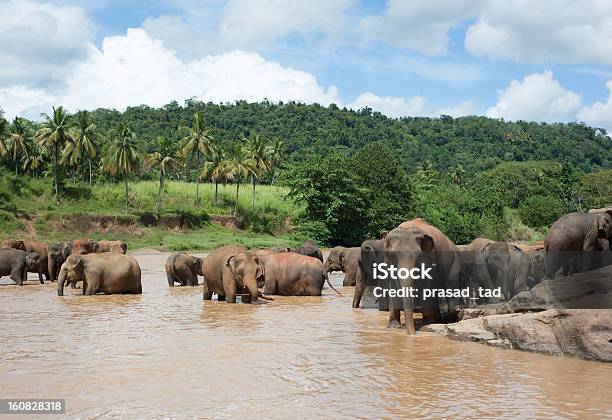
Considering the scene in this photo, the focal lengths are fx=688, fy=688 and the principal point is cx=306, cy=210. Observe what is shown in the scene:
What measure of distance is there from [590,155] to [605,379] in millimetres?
139313

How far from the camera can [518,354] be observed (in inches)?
400

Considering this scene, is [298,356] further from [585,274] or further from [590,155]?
[590,155]

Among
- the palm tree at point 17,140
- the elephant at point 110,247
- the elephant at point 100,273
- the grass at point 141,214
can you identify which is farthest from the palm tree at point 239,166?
the elephant at point 100,273

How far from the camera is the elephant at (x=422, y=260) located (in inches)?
447

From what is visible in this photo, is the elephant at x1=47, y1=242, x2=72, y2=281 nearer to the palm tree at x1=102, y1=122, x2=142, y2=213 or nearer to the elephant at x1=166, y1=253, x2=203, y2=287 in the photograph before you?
the elephant at x1=166, y1=253, x2=203, y2=287

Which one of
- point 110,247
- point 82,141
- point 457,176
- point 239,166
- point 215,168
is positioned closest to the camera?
point 110,247

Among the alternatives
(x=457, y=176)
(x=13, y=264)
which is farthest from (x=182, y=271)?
(x=457, y=176)

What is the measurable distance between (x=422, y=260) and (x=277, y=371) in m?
3.64

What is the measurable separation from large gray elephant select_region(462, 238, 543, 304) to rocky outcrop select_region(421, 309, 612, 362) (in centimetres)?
323

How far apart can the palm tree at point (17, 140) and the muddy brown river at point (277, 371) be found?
206 feet

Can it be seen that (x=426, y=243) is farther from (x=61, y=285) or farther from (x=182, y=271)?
(x=182, y=271)

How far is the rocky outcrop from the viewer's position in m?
9.41

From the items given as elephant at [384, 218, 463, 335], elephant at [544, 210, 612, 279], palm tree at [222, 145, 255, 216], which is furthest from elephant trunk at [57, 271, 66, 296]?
palm tree at [222, 145, 255, 216]

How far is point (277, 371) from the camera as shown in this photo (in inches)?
360
